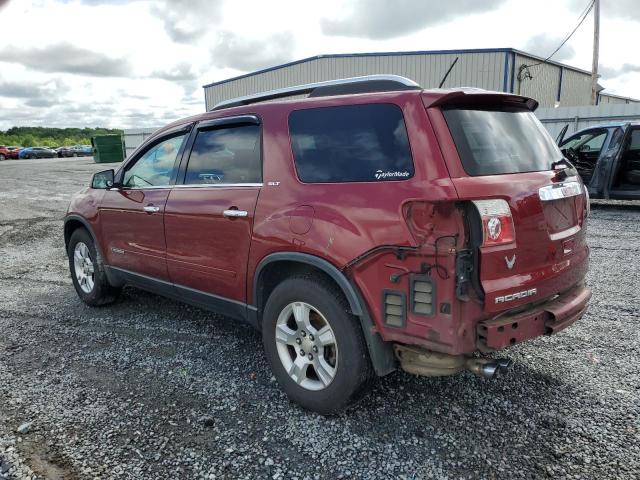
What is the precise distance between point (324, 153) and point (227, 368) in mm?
1799

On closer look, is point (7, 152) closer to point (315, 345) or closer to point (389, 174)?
point (315, 345)

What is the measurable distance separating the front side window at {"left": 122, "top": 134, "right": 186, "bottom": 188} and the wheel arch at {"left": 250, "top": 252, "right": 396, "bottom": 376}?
146 cm

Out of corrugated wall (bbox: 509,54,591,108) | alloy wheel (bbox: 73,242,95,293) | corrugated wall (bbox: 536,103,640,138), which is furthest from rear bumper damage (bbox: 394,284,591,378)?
corrugated wall (bbox: 509,54,591,108)

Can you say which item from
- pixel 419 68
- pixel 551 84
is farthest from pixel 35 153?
pixel 551 84

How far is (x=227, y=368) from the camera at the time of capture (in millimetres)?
3672

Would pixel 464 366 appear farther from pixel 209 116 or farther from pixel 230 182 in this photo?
pixel 209 116

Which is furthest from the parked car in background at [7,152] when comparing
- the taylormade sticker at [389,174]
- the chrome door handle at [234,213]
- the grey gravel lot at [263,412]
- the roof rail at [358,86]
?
the taylormade sticker at [389,174]

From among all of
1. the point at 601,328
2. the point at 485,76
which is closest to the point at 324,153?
the point at 601,328

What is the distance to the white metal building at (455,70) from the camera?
23953mm

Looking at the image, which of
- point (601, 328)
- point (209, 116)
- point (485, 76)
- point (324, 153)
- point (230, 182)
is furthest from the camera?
point (485, 76)

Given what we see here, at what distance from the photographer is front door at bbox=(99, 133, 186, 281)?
4.11 meters

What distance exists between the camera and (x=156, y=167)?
430cm

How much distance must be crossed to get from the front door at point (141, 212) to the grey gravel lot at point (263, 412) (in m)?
0.64

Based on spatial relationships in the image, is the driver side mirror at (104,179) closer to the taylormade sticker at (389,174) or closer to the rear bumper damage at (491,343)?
the taylormade sticker at (389,174)
